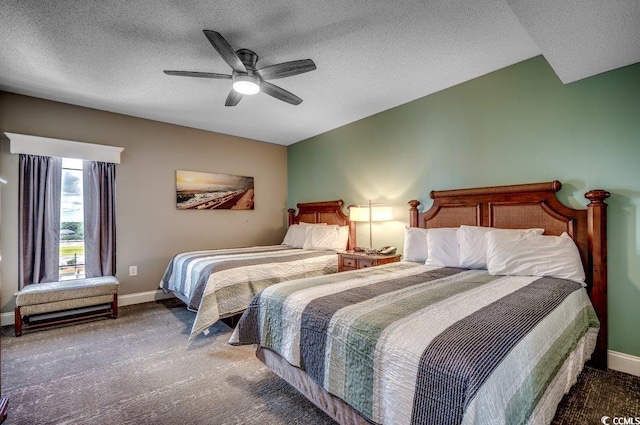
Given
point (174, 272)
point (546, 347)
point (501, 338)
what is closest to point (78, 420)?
point (174, 272)

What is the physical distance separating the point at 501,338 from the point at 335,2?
2.13 meters

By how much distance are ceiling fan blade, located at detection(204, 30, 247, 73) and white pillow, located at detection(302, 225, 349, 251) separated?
8.32ft

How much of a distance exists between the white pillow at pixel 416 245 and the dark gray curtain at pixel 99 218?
371cm

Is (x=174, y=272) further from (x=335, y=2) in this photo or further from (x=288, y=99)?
(x=335, y=2)

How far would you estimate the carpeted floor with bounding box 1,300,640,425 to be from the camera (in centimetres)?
176

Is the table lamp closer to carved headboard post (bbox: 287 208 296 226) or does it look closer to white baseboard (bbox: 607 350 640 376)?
carved headboard post (bbox: 287 208 296 226)

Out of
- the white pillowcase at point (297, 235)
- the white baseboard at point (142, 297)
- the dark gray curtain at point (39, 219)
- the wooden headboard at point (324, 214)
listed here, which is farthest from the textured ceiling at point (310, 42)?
the white baseboard at point (142, 297)

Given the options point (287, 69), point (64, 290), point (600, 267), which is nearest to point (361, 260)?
point (600, 267)

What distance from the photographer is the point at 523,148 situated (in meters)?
2.75

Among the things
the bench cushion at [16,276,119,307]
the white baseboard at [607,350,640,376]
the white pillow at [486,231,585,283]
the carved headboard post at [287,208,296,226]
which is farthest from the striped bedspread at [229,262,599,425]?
the carved headboard post at [287,208,296,226]

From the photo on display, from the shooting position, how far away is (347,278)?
7.23ft

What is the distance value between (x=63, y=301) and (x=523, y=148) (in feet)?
15.9

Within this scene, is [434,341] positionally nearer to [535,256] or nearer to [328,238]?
[535,256]

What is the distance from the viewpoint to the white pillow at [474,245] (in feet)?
8.47
